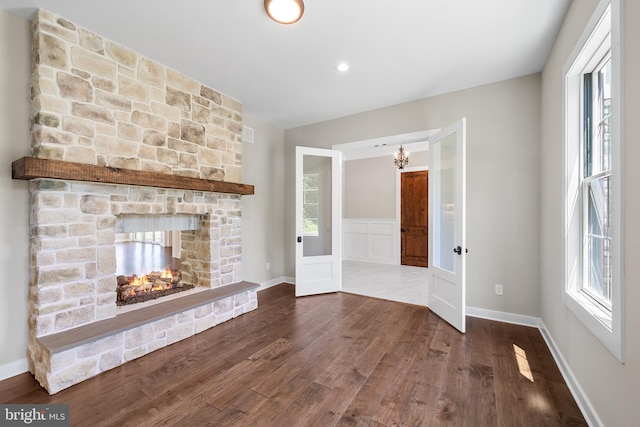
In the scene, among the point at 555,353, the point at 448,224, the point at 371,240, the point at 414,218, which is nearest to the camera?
the point at 555,353

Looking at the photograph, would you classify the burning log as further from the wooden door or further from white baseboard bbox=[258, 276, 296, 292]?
the wooden door

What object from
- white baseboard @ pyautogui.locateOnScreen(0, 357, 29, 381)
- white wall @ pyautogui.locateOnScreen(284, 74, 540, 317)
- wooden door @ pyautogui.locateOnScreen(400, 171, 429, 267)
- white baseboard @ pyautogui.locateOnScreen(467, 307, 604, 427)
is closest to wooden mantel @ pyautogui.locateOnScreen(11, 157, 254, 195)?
white baseboard @ pyautogui.locateOnScreen(0, 357, 29, 381)

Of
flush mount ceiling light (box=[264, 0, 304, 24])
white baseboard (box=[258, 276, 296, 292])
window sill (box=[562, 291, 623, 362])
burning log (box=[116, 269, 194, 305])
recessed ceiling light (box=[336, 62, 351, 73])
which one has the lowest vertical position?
white baseboard (box=[258, 276, 296, 292])

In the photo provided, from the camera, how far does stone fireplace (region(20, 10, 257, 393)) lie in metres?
2.06

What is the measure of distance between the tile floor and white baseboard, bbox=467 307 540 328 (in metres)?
0.62

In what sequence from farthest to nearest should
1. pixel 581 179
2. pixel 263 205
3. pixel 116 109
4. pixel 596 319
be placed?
pixel 263 205, pixel 116 109, pixel 581 179, pixel 596 319

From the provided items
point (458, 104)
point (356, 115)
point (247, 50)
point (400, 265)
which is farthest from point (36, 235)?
point (400, 265)

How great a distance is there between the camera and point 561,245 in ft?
7.23

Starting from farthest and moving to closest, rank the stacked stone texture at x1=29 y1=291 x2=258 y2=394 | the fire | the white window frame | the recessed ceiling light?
the fire, the recessed ceiling light, the stacked stone texture at x1=29 y1=291 x2=258 y2=394, the white window frame

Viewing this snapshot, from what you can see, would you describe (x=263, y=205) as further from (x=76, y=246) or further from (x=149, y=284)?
(x=76, y=246)

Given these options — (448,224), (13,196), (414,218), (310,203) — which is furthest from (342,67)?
(414,218)

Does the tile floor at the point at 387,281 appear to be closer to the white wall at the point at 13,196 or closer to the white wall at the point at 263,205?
the white wall at the point at 263,205

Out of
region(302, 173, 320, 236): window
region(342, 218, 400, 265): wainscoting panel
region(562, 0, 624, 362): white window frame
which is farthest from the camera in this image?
region(342, 218, 400, 265): wainscoting panel

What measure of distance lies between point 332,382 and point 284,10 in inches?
111
